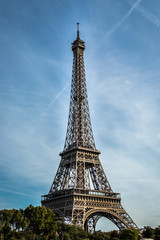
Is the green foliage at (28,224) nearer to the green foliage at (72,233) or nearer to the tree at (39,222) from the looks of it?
the tree at (39,222)

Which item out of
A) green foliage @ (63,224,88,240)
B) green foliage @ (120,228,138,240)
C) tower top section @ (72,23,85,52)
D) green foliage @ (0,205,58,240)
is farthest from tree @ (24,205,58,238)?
tower top section @ (72,23,85,52)

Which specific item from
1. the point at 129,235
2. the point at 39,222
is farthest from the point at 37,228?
the point at 129,235

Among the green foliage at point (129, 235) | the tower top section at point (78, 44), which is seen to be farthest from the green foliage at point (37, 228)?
the tower top section at point (78, 44)

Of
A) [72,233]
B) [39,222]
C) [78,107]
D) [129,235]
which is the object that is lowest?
[129,235]

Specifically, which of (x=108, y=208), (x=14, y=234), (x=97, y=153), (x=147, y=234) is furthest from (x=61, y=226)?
(x=97, y=153)

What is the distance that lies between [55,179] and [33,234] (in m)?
26.2

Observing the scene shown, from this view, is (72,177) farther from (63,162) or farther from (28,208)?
(28,208)

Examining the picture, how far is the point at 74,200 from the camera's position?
6034cm

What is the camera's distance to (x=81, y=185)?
65438 mm

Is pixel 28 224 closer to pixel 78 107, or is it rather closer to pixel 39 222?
pixel 39 222

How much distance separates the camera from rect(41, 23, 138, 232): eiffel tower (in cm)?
6122

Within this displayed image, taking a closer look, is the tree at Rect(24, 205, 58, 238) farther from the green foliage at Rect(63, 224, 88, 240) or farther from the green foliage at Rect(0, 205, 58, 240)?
the green foliage at Rect(63, 224, 88, 240)

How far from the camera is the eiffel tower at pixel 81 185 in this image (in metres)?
61.2

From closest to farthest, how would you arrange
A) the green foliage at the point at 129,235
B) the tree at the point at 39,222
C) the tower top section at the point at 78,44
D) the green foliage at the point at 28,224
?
the green foliage at the point at 28,224 → the tree at the point at 39,222 → the green foliage at the point at 129,235 → the tower top section at the point at 78,44
